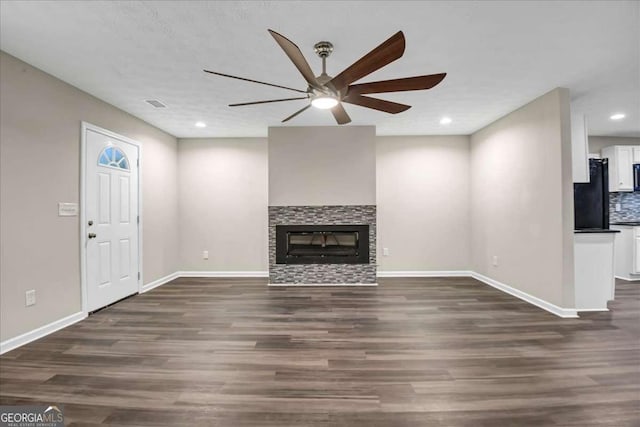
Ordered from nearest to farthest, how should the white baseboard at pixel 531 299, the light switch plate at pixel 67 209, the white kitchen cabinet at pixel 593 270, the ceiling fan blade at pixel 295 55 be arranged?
the ceiling fan blade at pixel 295 55 → the light switch plate at pixel 67 209 → the white baseboard at pixel 531 299 → the white kitchen cabinet at pixel 593 270

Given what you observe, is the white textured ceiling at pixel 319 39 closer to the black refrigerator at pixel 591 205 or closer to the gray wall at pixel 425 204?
the black refrigerator at pixel 591 205

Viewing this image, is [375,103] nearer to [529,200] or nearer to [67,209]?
[529,200]


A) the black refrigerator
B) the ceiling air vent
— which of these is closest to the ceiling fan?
the ceiling air vent

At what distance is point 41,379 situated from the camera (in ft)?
6.68

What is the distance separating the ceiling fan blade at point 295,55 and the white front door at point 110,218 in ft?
9.58

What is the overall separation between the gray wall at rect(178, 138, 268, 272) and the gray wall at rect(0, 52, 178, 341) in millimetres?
1731

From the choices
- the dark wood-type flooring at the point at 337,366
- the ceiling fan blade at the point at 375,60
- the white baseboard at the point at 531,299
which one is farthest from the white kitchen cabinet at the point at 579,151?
the ceiling fan blade at the point at 375,60

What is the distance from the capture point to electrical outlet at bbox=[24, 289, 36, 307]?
8.48ft

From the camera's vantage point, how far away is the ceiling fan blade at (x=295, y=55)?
1.52 meters

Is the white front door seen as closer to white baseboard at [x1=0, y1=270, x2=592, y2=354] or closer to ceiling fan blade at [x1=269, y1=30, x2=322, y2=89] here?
white baseboard at [x1=0, y1=270, x2=592, y2=354]

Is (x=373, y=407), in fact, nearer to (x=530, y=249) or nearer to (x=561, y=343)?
(x=561, y=343)

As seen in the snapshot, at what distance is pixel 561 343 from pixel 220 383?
2.89 meters

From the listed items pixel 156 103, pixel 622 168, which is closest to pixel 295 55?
pixel 156 103

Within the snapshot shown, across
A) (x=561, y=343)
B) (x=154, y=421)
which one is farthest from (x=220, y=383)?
(x=561, y=343)
